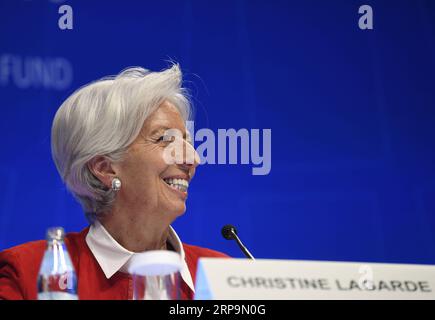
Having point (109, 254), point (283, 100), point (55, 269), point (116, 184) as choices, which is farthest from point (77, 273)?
point (283, 100)

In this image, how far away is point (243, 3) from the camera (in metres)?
3.36

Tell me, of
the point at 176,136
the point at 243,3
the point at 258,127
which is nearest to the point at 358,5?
the point at 243,3

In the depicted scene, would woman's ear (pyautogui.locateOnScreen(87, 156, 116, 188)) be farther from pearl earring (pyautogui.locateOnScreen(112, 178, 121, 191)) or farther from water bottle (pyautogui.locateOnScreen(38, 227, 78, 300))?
water bottle (pyautogui.locateOnScreen(38, 227, 78, 300))

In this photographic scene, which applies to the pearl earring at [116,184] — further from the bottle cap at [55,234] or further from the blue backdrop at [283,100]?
the bottle cap at [55,234]

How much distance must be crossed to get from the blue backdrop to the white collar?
60 centimetres

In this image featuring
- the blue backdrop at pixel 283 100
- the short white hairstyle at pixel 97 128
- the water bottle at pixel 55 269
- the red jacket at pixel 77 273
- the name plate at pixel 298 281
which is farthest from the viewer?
the blue backdrop at pixel 283 100

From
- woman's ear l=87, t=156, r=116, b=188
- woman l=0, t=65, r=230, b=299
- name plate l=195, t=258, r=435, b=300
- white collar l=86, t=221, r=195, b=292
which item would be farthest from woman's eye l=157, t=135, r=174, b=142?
name plate l=195, t=258, r=435, b=300

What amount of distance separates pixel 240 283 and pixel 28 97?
6.45 ft

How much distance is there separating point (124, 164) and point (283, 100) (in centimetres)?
94

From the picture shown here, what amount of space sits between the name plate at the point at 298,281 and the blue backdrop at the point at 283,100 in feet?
5.85

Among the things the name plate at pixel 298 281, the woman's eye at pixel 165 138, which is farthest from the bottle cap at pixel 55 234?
the woman's eye at pixel 165 138

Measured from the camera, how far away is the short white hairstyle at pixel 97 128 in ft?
8.43

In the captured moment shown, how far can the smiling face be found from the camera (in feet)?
8.50
